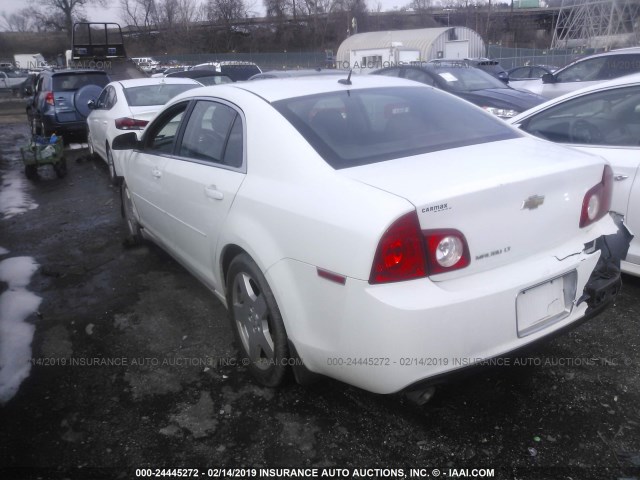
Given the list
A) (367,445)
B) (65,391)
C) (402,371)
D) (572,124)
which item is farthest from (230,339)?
(572,124)

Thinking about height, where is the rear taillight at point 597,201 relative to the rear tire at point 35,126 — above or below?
above

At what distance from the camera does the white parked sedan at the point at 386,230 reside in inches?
84.8

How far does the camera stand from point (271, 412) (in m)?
2.79

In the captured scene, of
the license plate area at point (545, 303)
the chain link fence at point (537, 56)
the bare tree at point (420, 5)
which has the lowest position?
the license plate area at point (545, 303)

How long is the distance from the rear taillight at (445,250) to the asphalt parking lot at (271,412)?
58cm

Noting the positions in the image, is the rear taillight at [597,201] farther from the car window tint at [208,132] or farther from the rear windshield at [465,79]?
the rear windshield at [465,79]

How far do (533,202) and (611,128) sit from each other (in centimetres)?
206

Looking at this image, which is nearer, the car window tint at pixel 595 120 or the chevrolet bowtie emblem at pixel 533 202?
the chevrolet bowtie emblem at pixel 533 202

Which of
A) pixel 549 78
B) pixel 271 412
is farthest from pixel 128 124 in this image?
pixel 549 78

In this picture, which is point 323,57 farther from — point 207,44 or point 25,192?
point 25,192

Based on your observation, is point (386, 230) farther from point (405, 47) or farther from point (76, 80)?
point (405, 47)

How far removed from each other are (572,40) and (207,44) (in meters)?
44.9

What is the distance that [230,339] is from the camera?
11.8 ft

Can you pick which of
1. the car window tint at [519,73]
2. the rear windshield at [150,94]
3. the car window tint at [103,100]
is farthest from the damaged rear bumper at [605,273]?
the car window tint at [519,73]
